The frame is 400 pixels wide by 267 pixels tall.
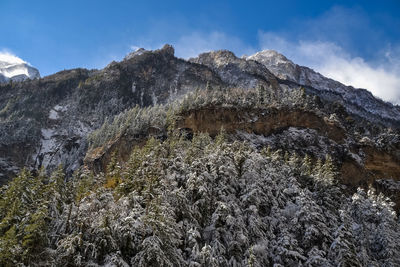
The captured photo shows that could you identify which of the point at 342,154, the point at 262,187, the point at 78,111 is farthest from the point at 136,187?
the point at 78,111

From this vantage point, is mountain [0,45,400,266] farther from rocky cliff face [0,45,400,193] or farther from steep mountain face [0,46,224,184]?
steep mountain face [0,46,224,184]

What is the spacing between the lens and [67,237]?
18.9 metres

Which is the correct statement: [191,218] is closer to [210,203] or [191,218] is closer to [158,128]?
[210,203]

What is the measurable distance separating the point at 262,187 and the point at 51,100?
155108 millimetres

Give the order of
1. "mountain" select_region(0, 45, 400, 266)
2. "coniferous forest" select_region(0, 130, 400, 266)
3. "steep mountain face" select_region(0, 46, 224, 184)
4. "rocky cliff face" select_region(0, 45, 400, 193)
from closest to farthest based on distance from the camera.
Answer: "coniferous forest" select_region(0, 130, 400, 266)
"mountain" select_region(0, 45, 400, 266)
"rocky cliff face" select_region(0, 45, 400, 193)
"steep mountain face" select_region(0, 46, 224, 184)

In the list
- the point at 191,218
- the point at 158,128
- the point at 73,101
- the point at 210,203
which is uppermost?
the point at 73,101

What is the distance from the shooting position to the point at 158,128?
69438mm

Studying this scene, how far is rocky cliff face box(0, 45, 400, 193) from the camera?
7006cm

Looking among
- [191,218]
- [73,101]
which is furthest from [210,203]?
[73,101]

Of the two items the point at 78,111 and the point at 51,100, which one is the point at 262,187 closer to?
the point at 78,111

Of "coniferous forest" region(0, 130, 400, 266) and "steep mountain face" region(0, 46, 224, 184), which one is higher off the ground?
"steep mountain face" region(0, 46, 224, 184)

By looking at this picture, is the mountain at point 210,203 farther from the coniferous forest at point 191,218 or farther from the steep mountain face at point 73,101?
the steep mountain face at point 73,101

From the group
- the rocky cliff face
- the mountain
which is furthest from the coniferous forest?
the rocky cliff face

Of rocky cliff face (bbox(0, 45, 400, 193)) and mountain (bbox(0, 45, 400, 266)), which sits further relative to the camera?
rocky cliff face (bbox(0, 45, 400, 193))
